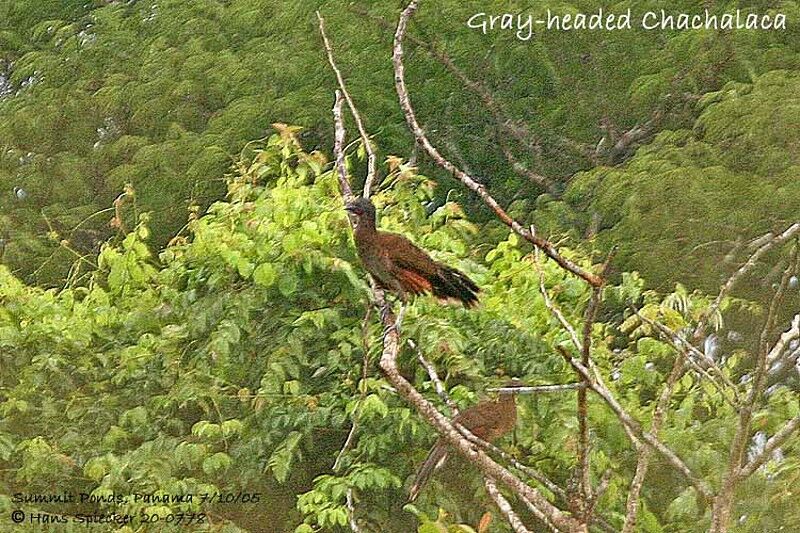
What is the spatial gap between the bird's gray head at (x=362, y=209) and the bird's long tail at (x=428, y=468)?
1.38 feet

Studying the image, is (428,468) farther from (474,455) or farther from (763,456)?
(763,456)

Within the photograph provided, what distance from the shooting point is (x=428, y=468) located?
1.88 m

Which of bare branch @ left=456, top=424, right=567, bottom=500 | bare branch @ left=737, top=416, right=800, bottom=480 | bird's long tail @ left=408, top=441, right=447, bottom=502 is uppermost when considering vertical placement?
bare branch @ left=737, top=416, right=800, bottom=480

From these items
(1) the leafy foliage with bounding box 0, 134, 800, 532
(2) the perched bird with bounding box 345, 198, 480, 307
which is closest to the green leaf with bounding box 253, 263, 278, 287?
(1) the leafy foliage with bounding box 0, 134, 800, 532

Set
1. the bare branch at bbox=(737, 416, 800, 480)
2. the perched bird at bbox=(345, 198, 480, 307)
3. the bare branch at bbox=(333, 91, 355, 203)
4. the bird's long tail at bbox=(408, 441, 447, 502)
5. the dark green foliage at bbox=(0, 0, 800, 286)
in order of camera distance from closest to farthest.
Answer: the bare branch at bbox=(737, 416, 800, 480) < the bare branch at bbox=(333, 91, 355, 203) < the perched bird at bbox=(345, 198, 480, 307) < the bird's long tail at bbox=(408, 441, 447, 502) < the dark green foliage at bbox=(0, 0, 800, 286)

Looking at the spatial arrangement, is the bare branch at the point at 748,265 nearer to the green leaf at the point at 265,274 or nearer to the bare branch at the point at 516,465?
the bare branch at the point at 516,465

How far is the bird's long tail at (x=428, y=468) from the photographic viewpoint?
1876mm

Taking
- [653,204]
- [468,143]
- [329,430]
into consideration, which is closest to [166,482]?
[329,430]

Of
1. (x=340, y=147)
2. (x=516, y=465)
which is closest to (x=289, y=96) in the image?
(x=340, y=147)

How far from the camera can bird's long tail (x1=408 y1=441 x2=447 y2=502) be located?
73.9 inches

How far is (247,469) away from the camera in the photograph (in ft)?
6.40

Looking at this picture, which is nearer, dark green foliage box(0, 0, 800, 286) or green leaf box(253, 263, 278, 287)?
green leaf box(253, 263, 278, 287)

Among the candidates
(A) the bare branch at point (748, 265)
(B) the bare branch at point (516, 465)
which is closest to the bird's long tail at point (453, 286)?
(B) the bare branch at point (516, 465)

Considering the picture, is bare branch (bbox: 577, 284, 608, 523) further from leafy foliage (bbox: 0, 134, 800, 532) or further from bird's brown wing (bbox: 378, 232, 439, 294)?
leafy foliage (bbox: 0, 134, 800, 532)
